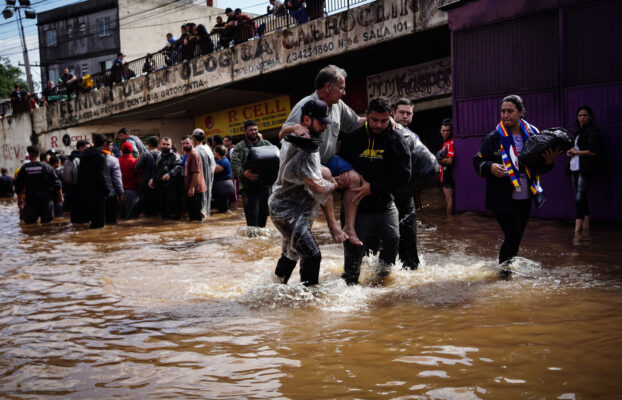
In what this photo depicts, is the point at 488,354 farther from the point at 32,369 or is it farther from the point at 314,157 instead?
the point at 32,369

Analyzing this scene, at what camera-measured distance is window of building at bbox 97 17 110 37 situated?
4303 centimetres

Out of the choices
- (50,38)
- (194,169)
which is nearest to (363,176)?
(194,169)

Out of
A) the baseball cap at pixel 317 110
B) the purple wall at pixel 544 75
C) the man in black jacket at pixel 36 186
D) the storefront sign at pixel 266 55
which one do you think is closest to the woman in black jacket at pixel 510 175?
the baseball cap at pixel 317 110

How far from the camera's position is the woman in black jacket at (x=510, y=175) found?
17.5 ft

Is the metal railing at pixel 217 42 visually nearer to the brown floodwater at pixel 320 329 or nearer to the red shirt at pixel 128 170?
the red shirt at pixel 128 170

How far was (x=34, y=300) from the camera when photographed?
5.68 metres

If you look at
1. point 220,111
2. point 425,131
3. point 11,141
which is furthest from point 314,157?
point 11,141

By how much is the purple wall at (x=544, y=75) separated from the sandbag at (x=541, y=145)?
4.78 metres

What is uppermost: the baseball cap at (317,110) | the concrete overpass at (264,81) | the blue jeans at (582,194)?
the concrete overpass at (264,81)

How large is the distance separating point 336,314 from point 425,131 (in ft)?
60.1

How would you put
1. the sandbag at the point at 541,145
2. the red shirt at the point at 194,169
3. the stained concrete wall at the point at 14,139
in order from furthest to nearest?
the stained concrete wall at the point at 14,139 → the red shirt at the point at 194,169 → the sandbag at the point at 541,145

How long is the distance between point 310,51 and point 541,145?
13.6 meters

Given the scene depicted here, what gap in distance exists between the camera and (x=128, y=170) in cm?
1319

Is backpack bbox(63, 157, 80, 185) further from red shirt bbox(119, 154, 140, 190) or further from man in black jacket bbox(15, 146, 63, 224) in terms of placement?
red shirt bbox(119, 154, 140, 190)
